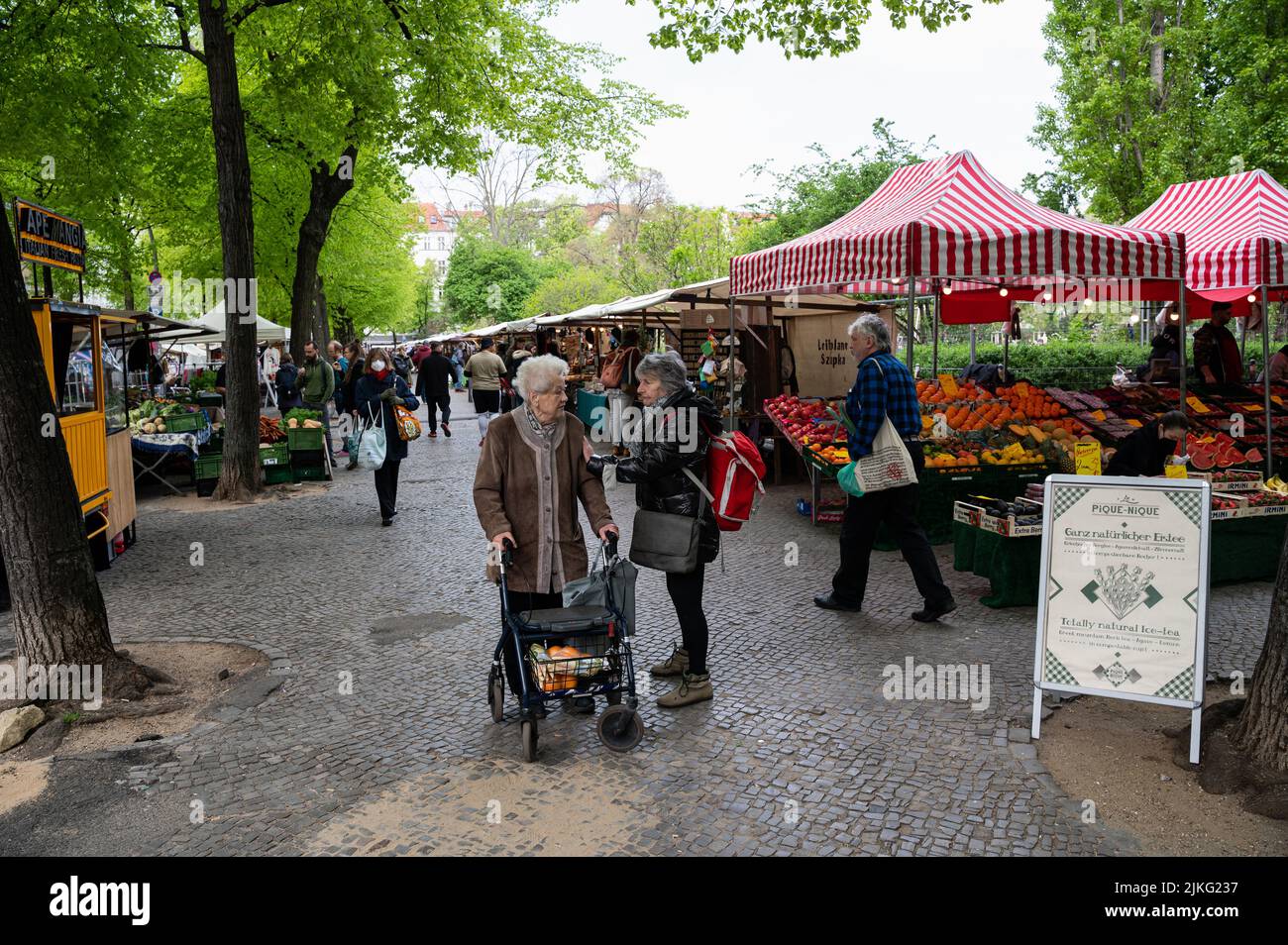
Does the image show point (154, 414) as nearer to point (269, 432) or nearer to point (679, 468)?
point (269, 432)

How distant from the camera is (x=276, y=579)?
27.7ft

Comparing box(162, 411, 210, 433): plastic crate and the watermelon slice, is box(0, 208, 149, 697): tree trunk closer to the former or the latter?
box(162, 411, 210, 433): plastic crate

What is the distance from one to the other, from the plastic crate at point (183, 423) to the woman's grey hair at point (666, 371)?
34.4 ft

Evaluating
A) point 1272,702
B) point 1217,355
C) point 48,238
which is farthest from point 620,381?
point 1272,702

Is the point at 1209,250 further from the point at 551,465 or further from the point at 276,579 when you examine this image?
the point at 276,579

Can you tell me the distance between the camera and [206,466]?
13.5 meters

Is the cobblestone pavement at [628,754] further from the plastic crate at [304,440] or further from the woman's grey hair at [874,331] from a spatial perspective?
the plastic crate at [304,440]

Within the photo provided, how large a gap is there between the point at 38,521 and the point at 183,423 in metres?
8.81

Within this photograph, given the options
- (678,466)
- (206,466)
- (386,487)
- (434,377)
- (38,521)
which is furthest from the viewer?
(434,377)

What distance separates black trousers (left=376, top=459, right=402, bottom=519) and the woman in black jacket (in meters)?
6.08

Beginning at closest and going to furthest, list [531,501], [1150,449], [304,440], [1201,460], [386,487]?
1. [531,501]
2. [1150,449]
3. [1201,460]
4. [386,487]
5. [304,440]

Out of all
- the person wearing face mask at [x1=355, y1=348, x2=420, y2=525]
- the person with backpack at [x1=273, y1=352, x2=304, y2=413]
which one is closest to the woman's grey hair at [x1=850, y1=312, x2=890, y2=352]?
the person wearing face mask at [x1=355, y1=348, x2=420, y2=525]

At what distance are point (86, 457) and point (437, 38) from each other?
7.66 metres
